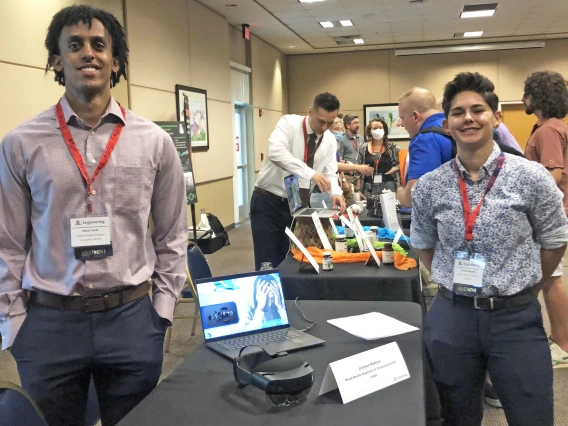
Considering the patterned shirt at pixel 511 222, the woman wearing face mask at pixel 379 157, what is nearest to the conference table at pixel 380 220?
the woman wearing face mask at pixel 379 157

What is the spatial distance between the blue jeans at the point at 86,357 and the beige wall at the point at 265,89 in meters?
8.13

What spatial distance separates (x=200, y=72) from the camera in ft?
22.6

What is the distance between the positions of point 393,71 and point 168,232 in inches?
413

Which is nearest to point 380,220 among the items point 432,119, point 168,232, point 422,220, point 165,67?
point 432,119

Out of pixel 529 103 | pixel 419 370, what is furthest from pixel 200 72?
pixel 419 370

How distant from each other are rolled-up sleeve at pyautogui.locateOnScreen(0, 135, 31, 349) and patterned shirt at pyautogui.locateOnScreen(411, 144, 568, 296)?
116 cm

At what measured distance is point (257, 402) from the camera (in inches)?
48.6

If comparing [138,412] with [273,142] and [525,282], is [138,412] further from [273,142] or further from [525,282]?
[273,142]

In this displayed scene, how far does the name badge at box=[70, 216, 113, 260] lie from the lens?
1327 millimetres

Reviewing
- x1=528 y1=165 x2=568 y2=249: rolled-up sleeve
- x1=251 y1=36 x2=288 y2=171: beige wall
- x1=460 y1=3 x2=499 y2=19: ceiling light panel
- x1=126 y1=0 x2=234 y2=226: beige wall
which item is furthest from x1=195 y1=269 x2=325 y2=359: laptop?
x1=251 y1=36 x2=288 y2=171: beige wall

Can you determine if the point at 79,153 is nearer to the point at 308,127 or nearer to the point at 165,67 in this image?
the point at 308,127

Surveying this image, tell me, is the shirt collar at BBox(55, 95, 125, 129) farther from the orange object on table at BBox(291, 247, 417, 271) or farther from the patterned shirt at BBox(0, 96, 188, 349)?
the orange object on table at BBox(291, 247, 417, 271)

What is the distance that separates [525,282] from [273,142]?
1995mm

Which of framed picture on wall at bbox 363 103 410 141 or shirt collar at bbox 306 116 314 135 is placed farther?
framed picture on wall at bbox 363 103 410 141
